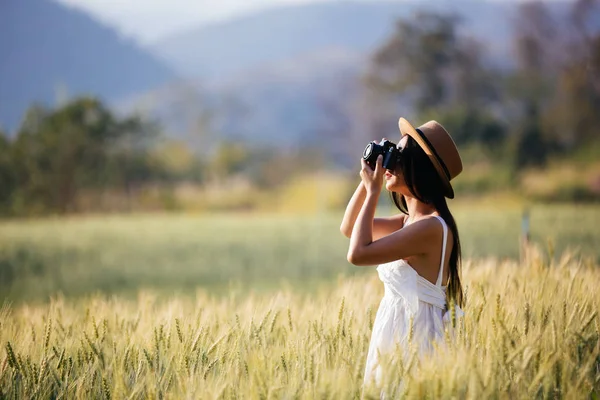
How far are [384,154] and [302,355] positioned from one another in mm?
848

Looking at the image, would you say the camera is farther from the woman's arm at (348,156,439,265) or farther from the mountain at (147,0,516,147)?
the mountain at (147,0,516,147)

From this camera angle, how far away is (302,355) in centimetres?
272

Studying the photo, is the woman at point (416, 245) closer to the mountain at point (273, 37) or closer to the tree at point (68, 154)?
the tree at point (68, 154)

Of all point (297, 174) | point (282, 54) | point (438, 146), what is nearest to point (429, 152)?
point (438, 146)

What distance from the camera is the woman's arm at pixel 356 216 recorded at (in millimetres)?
3006

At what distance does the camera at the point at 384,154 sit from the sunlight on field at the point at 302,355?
0.58 meters

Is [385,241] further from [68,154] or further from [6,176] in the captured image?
[68,154]

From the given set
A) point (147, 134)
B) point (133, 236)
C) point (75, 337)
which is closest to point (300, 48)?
point (147, 134)

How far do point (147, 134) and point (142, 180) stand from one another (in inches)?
71.1

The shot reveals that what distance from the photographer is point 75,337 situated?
3312 mm

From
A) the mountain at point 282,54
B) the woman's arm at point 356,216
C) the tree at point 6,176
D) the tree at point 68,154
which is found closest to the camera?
the woman's arm at point 356,216

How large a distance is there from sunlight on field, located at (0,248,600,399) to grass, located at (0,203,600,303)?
3.92 m

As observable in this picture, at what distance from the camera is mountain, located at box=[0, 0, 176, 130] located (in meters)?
59.1

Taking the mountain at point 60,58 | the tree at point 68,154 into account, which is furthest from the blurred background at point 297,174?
the mountain at point 60,58
